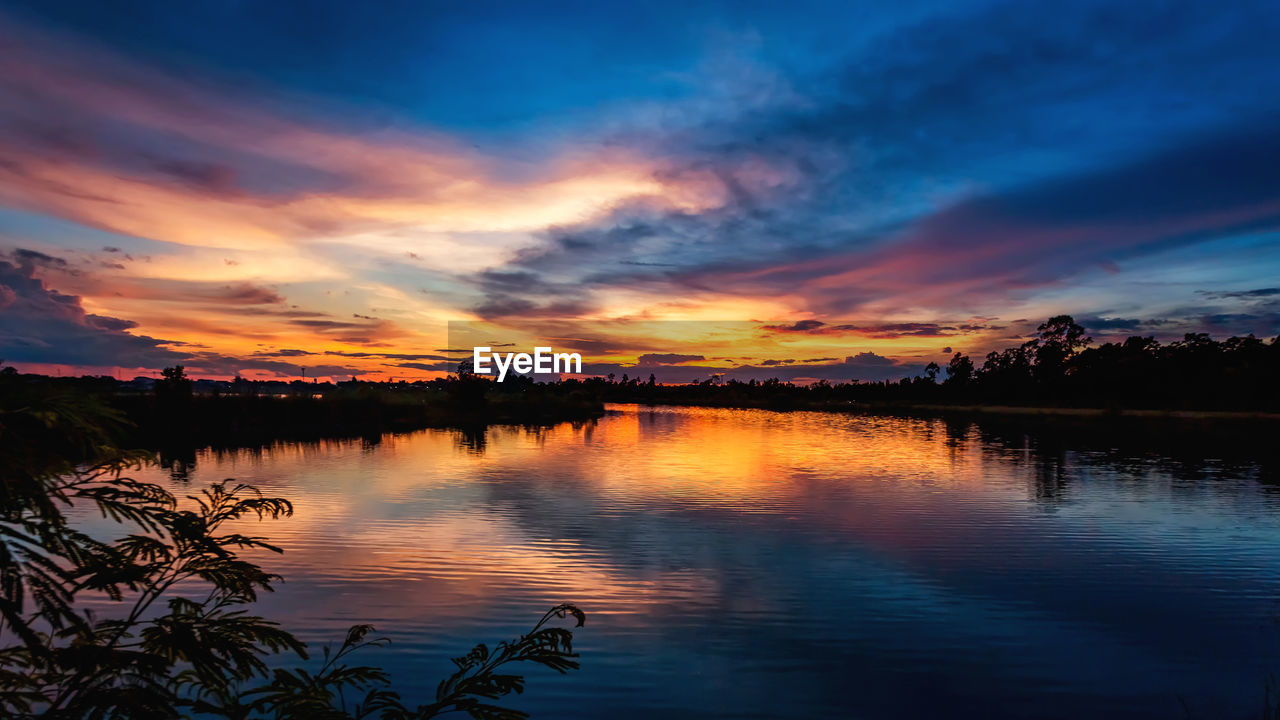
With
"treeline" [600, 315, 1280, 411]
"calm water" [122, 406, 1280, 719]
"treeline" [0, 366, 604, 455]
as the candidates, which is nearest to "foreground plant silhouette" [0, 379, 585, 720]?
"calm water" [122, 406, 1280, 719]

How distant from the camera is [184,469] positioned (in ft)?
98.9

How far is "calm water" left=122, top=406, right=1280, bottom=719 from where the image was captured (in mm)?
9281

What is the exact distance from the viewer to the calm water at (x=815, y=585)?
30.5 ft

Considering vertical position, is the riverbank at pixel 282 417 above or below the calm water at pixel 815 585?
above

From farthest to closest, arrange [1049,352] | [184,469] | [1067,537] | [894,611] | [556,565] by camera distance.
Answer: [1049,352] < [184,469] < [1067,537] < [556,565] < [894,611]

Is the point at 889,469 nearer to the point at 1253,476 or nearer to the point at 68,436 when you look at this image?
the point at 1253,476

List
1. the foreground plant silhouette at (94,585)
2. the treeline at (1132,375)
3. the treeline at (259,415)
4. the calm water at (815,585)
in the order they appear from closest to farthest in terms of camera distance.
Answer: the foreground plant silhouette at (94,585)
the calm water at (815,585)
the treeline at (259,415)
the treeline at (1132,375)

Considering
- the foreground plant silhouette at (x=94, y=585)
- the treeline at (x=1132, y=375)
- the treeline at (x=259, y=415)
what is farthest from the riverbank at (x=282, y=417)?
the treeline at (x=1132, y=375)

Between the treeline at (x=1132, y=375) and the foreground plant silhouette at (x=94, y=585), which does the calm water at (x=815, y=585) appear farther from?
the treeline at (x=1132, y=375)

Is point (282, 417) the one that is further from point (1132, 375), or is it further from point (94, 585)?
point (1132, 375)

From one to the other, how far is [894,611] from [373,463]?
92.0ft

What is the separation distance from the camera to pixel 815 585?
13969 millimetres

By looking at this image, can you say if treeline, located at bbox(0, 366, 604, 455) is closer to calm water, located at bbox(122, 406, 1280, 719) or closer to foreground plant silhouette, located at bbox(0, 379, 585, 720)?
calm water, located at bbox(122, 406, 1280, 719)

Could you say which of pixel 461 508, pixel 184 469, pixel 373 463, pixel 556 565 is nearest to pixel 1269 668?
pixel 556 565
